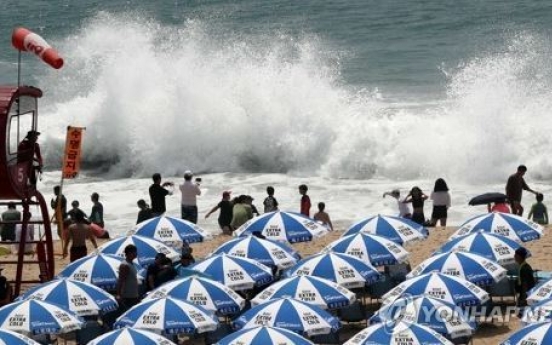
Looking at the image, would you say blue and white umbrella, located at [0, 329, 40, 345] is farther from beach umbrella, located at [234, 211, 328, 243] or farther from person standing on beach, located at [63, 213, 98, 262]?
person standing on beach, located at [63, 213, 98, 262]

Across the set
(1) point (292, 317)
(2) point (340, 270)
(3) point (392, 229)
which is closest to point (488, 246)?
(3) point (392, 229)

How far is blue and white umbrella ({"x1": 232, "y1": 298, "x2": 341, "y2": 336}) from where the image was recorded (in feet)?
48.3

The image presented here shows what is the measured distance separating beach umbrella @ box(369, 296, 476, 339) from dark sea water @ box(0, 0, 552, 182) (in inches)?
568

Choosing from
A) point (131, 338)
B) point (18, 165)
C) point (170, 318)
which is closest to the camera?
point (131, 338)

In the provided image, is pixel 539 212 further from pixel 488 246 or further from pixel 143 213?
pixel 143 213

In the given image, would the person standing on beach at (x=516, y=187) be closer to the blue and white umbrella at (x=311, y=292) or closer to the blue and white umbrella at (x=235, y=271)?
the blue and white umbrella at (x=235, y=271)

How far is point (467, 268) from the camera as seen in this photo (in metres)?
16.6

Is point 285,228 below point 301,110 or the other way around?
below

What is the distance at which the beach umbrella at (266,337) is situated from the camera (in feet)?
44.2

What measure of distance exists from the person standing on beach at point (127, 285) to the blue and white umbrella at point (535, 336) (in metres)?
5.70

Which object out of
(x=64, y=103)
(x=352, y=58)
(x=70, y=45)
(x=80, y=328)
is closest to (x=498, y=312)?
(x=80, y=328)

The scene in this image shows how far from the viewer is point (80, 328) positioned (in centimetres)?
1562

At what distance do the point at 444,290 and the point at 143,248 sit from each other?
467cm

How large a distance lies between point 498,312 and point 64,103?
2209 centimetres
